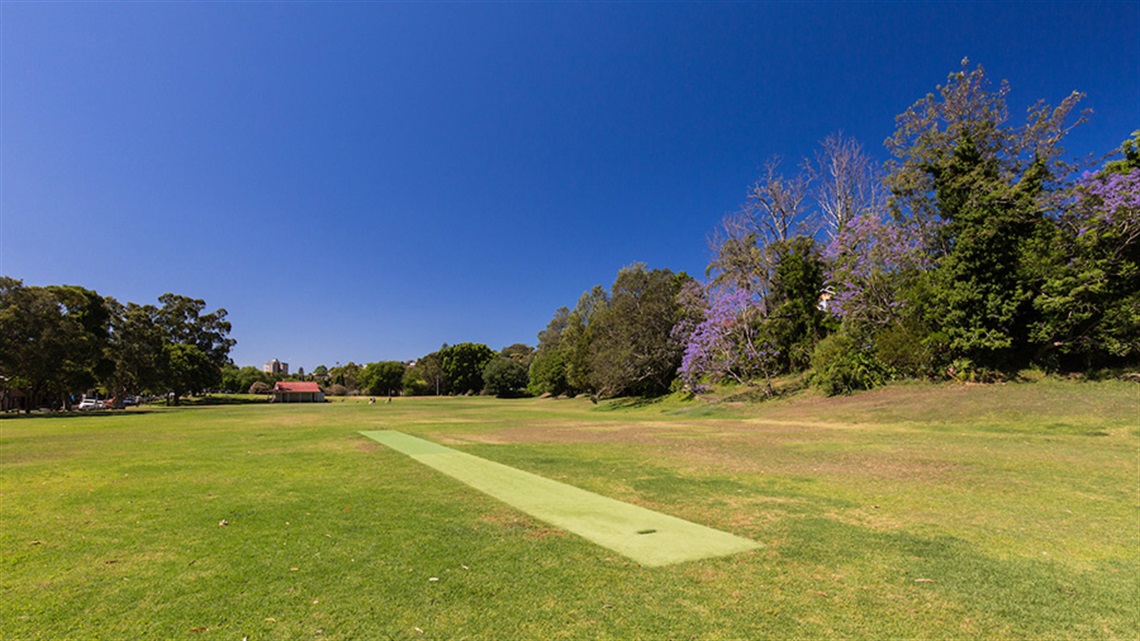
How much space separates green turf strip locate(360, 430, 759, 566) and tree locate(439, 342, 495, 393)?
83.5 metres

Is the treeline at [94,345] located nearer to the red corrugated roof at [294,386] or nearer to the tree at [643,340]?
the red corrugated roof at [294,386]

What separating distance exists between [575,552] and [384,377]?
95454mm

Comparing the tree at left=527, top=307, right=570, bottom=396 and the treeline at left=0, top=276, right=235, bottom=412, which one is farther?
the tree at left=527, top=307, right=570, bottom=396

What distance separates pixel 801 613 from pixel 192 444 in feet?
61.3

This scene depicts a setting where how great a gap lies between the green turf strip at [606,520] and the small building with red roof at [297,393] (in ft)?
288

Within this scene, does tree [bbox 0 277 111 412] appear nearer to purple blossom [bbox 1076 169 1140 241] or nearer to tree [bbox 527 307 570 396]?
tree [bbox 527 307 570 396]

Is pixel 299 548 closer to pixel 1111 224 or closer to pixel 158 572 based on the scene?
pixel 158 572

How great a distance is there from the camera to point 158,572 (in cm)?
435

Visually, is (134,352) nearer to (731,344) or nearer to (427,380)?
(427,380)

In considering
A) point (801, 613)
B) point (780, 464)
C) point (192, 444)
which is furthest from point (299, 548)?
point (192, 444)

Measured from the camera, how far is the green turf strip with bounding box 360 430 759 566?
16.2ft

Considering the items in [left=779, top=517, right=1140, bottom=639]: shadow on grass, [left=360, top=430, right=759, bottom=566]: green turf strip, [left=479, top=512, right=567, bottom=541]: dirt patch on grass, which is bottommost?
[left=779, top=517, right=1140, bottom=639]: shadow on grass

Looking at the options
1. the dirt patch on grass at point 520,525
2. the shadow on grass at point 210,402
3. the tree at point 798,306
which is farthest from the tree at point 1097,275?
the shadow on grass at point 210,402

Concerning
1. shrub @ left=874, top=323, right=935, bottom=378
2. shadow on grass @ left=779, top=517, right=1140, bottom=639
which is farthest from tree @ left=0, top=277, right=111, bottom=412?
shrub @ left=874, top=323, right=935, bottom=378
